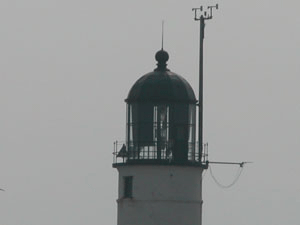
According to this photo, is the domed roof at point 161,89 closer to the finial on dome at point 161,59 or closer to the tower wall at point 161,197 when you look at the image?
the finial on dome at point 161,59

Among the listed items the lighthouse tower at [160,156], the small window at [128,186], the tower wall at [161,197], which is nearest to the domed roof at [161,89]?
the lighthouse tower at [160,156]

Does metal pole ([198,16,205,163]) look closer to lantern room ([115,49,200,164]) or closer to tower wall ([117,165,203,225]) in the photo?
lantern room ([115,49,200,164])

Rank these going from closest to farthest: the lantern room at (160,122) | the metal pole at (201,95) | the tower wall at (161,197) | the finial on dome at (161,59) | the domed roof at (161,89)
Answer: the tower wall at (161,197) → the lantern room at (160,122) → the domed roof at (161,89) → the metal pole at (201,95) → the finial on dome at (161,59)

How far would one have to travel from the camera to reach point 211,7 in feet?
124

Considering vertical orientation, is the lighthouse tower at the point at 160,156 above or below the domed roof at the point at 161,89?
below

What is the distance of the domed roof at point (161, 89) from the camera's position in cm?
3709

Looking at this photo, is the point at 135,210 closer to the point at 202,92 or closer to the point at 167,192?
the point at 167,192

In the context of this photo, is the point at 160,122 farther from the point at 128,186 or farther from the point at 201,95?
the point at 128,186

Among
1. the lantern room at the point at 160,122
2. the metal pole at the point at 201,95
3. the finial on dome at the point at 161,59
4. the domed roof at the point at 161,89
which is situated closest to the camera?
Result: the lantern room at the point at 160,122

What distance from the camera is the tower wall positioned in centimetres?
3622

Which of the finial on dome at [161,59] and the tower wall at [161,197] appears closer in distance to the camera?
the tower wall at [161,197]

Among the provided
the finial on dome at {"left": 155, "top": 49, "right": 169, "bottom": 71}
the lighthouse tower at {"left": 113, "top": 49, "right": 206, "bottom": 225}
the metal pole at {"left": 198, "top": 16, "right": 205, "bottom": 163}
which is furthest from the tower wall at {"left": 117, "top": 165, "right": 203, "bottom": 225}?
the finial on dome at {"left": 155, "top": 49, "right": 169, "bottom": 71}

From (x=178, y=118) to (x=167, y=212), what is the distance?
10.5 feet

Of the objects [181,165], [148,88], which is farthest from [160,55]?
[181,165]
